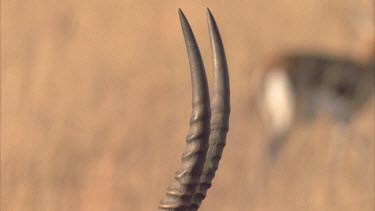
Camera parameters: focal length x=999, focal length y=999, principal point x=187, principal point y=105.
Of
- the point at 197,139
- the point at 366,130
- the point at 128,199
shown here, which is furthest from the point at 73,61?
the point at 197,139

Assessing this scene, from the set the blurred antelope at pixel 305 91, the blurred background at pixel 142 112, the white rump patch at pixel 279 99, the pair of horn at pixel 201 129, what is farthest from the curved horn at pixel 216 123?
the white rump patch at pixel 279 99

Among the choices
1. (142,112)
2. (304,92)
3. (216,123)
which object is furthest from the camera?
(304,92)

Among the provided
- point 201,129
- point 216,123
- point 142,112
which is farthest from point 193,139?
point 142,112

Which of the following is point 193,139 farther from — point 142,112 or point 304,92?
point 304,92

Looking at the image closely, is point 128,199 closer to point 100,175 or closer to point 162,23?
point 100,175

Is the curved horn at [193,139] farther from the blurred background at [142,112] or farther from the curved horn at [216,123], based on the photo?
the blurred background at [142,112]

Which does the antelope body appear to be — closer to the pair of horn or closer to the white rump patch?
the white rump patch
